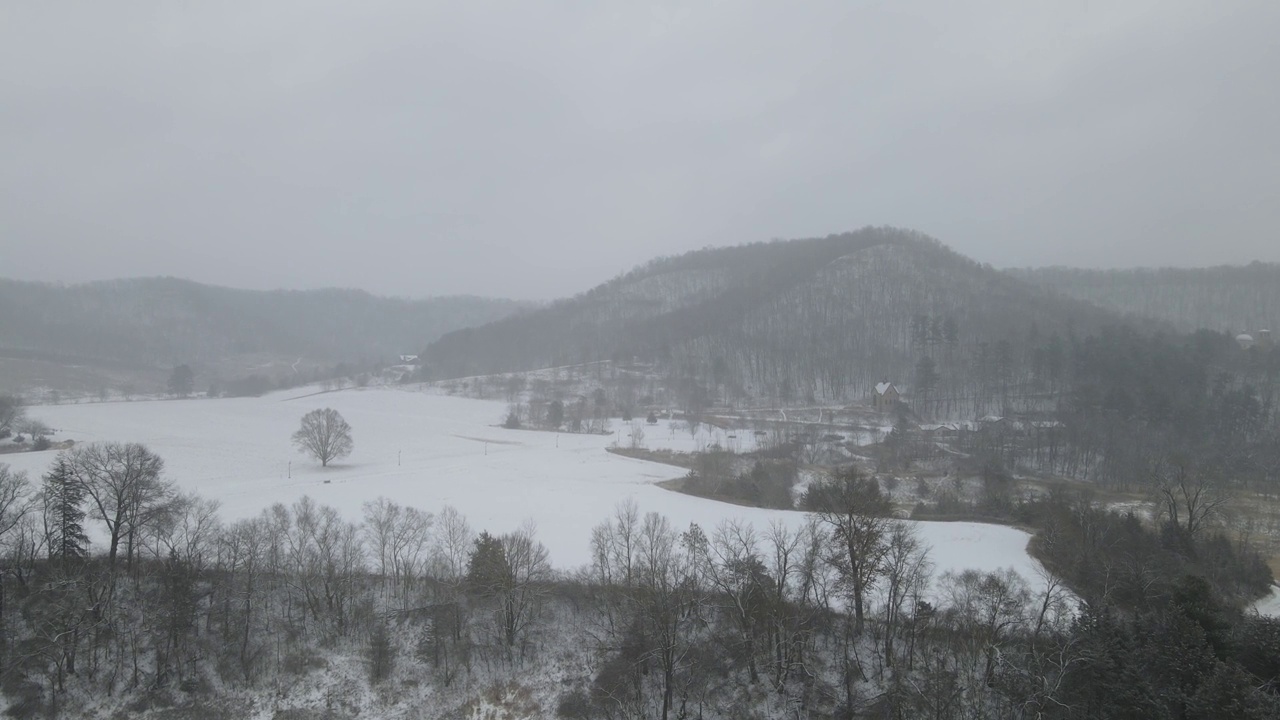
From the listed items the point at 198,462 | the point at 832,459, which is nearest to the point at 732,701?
the point at 832,459

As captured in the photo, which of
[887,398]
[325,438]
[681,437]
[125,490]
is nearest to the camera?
[125,490]

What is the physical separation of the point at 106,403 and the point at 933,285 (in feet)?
445

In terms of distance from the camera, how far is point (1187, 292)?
13025 centimetres

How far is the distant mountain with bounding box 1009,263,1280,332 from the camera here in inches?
4368

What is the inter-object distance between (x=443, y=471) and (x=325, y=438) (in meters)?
11.8

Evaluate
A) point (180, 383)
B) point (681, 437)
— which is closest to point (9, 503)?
point (681, 437)

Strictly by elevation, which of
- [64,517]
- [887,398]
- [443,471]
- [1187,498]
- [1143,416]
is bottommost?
[443,471]

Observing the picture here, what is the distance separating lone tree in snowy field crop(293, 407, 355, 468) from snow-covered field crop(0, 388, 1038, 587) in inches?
49.9

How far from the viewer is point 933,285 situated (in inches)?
4439

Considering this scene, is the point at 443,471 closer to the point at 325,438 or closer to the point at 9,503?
→ the point at 325,438

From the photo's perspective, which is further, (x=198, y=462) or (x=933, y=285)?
(x=933, y=285)

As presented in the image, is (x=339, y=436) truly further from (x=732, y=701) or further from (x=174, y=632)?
(x=732, y=701)

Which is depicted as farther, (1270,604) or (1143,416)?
(1143,416)

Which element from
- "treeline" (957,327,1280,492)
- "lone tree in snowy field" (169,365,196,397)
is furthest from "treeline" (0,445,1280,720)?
"lone tree in snowy field" (169,365,196,397)
